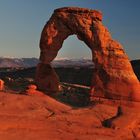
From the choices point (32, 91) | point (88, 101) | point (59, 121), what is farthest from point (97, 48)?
point (59, 121)

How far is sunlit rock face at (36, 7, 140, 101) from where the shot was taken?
67.8 ft

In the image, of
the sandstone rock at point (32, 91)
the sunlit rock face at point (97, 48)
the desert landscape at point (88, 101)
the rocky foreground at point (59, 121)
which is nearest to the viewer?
the rocky foreground at point (59, 121)

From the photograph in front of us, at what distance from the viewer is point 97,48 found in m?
21.6

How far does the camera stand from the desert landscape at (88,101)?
15.2 m

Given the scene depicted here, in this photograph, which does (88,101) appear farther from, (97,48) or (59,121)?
(59,121)

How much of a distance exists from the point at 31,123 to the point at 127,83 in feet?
24.1

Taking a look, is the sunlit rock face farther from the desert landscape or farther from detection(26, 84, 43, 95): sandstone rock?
detection(26, 84, 43, 95): sandstone rock

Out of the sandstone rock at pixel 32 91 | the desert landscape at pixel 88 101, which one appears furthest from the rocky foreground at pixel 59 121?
the sandstone rock at pixel 32 91

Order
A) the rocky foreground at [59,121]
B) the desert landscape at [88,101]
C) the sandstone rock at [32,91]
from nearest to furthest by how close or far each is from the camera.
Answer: the rocky foreground at [59,121] < the desert landscape at [88,101] < the sandstone rock at [32,91]

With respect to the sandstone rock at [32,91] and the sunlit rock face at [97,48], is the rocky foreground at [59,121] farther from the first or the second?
the sandstone rock at [32,91]

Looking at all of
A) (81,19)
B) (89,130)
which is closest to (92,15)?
(81,19)

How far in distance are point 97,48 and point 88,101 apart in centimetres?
332

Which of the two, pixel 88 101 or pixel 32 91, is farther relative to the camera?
pixel 88 101

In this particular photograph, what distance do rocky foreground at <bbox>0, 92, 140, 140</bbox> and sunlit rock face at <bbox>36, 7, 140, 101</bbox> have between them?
4.67 ft
